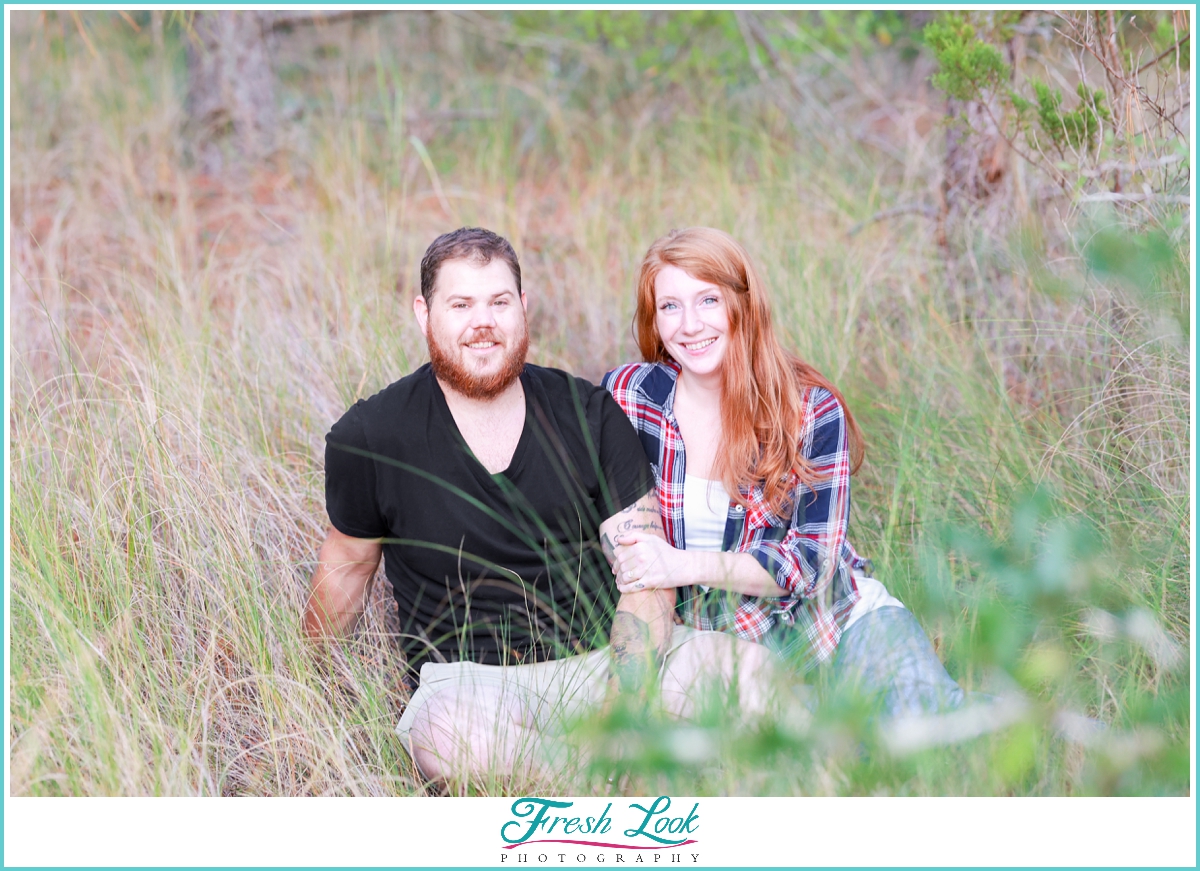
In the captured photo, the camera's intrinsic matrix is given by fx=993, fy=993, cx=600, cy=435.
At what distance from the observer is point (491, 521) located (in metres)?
2.72

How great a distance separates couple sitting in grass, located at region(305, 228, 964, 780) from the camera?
8.78ft

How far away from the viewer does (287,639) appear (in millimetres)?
2861

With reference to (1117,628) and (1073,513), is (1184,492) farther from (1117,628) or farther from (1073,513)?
(1117,628)

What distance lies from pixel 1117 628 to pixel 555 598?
156 cm

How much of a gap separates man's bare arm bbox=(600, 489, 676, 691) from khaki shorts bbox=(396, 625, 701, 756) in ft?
0.16

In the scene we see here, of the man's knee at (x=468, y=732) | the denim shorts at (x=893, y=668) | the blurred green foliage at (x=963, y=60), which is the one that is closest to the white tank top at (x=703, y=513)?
the denim shorts at (x=893, y=668)

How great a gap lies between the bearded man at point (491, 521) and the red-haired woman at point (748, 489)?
107 millimetres

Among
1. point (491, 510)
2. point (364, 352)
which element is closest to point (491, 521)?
point (491, 510)

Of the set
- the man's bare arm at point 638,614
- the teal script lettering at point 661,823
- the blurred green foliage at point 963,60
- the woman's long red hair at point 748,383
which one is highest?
the blurred green foliage at point 963,60

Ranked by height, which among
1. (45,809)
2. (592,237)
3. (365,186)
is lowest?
(45,809)

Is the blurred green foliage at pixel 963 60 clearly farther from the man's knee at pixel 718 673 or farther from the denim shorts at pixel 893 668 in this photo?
the man's knee at pixel 718 673

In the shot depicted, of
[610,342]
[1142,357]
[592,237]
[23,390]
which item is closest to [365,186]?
[592,237]

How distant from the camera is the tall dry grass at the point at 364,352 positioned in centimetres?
270

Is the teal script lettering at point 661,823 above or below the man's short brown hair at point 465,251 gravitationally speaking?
below
